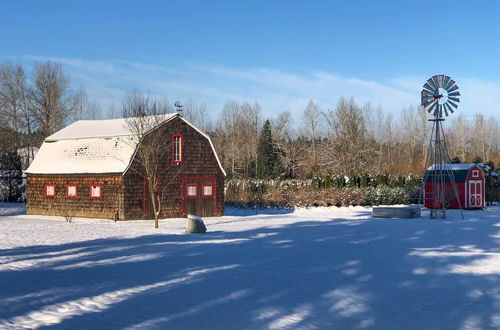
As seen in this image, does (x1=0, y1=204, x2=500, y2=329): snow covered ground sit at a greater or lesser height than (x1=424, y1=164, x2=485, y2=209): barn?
lesser

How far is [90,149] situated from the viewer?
100ft

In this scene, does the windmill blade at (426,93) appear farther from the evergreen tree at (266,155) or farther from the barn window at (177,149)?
the evergreen tree at (266,155)

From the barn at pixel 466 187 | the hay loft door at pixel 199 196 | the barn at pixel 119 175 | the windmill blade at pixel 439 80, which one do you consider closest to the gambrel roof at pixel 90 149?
the barn at pixel 119 175

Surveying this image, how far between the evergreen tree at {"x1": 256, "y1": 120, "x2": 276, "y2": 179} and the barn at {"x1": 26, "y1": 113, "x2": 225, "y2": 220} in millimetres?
36522

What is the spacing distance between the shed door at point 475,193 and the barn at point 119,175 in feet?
54.4

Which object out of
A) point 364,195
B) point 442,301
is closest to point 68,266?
point 442,301

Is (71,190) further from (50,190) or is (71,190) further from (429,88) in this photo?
(429,88)

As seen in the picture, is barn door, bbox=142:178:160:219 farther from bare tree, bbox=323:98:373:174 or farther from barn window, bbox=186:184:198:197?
bare tree, bbox=323:98:373:174

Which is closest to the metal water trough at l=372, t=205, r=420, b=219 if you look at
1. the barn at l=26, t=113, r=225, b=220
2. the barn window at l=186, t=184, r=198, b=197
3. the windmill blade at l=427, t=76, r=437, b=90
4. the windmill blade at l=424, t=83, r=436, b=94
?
the windmill blade at l=424, t=83, r=436, b=94

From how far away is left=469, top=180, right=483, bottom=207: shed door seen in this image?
37125 mm

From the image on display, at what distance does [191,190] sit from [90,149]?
19.0ft

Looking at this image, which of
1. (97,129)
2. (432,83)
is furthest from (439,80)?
(97,129)

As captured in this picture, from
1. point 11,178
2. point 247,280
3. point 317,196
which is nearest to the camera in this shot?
point 247,280

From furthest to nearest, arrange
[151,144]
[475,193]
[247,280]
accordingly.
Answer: [475,193], [151,144], [247,280]
